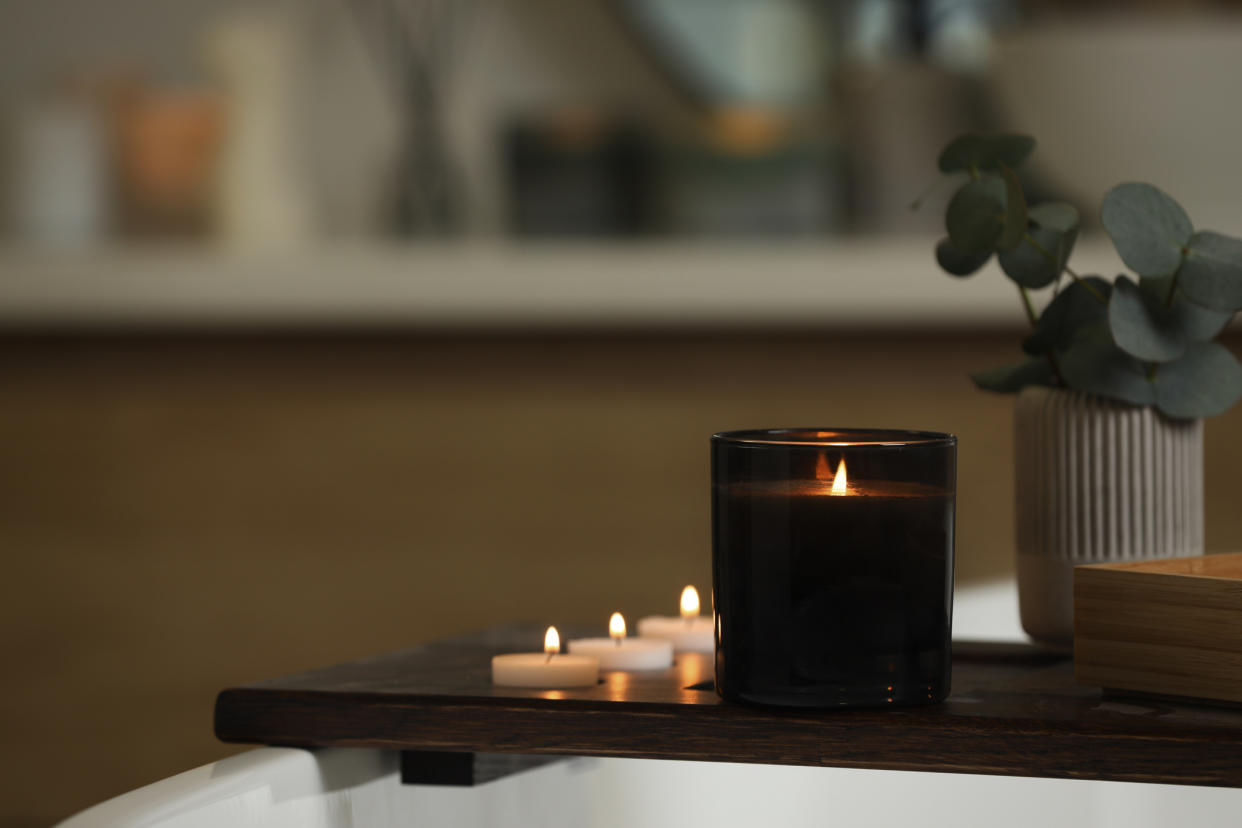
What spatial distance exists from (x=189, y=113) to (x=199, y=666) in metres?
0.55

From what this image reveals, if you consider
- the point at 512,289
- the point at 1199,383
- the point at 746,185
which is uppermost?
the point at 746,185

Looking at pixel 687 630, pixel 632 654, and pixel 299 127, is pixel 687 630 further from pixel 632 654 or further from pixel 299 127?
pixel 299 127

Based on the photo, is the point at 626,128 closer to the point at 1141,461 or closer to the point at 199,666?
the point at 199,666

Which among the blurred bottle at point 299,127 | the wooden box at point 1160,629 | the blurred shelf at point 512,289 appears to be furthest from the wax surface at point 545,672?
the blurred bottle at point 299,127

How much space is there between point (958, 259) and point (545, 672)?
0.21m

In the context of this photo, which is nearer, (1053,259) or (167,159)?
(1053,259)

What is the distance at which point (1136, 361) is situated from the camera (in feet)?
1.66

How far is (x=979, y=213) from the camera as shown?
51 centimetres

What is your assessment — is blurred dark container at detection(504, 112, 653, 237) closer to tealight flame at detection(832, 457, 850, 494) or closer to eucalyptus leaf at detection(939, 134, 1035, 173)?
eucalyptus leaf at detection(939, 134, 1035, 173)

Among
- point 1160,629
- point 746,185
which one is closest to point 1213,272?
point 1160,629

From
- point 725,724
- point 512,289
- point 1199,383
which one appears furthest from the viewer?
point 512,289

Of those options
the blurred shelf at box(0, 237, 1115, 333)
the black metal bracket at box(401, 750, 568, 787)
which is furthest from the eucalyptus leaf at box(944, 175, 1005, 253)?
the blurred shelf at box(0, 237, 1115, 333)

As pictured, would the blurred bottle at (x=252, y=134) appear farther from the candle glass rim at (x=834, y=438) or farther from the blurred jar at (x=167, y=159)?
the candle glass rim at (x=834, y=438)

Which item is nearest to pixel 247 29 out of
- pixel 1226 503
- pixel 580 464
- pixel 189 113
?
pixel 189 113
